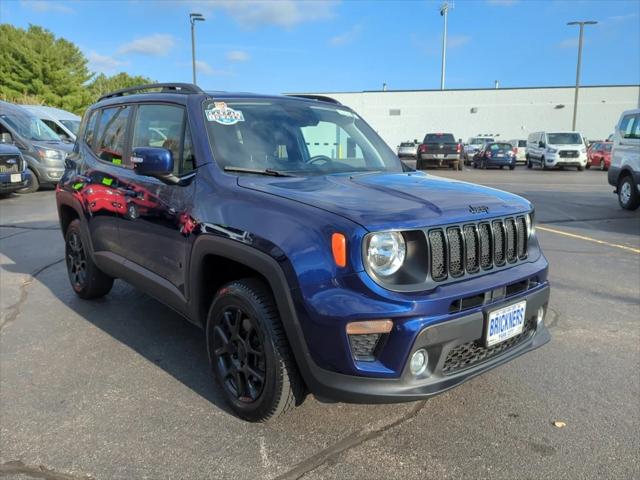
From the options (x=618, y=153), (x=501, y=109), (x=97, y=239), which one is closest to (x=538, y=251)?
(x=97, y=239)

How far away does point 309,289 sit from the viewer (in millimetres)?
2363

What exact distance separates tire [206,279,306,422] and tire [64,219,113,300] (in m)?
2.15

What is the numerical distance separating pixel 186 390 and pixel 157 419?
13.8 inches

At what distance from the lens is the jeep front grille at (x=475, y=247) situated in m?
2.46

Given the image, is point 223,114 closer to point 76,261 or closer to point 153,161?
point 153,161

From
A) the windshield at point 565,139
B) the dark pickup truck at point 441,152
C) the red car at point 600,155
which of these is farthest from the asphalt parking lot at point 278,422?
the red car at point 600,155

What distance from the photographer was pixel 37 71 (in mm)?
41469

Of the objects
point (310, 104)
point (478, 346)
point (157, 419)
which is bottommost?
point (157, 419)

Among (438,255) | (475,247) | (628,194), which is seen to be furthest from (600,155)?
(438,255)

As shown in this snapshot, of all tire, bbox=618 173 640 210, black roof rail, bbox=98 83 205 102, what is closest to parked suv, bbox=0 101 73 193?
black roof rail, bbox=98 83 205 102

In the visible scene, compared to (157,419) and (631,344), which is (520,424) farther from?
(157,419)

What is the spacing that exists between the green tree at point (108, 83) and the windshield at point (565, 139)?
113 ft

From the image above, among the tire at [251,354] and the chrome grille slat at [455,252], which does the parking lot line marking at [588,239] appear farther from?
the tire at [251,354]

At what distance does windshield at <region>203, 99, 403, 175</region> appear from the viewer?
3271 mm
